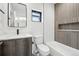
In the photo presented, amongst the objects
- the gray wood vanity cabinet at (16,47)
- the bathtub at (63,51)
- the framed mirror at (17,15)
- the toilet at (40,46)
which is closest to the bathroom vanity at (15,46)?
the gray wood vanity cabinet at (16,47)

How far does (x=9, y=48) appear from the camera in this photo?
149 centimetres

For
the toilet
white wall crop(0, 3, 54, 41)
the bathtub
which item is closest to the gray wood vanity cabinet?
the toilet

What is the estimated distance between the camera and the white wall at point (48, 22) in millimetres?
3207

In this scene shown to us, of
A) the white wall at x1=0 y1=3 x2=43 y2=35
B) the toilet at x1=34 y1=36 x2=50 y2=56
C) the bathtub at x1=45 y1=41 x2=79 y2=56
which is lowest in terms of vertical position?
the bathtub at x1=45 y1=41 x2=79 y2=56

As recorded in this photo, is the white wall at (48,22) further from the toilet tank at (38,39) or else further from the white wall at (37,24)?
the toilet tank at (38,39)

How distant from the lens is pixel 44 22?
3.16m

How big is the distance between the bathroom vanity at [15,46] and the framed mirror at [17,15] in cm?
63

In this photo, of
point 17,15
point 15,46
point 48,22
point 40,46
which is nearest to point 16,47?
point 15,46

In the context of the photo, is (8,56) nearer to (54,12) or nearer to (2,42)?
(2,42)

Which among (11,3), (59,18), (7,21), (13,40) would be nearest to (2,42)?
(13,40)

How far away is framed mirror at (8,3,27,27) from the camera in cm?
223

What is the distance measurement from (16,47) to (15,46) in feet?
0.13

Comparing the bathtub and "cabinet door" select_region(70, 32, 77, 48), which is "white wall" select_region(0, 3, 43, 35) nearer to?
the bathtub

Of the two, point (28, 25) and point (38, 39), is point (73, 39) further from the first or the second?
point (28, 25)
